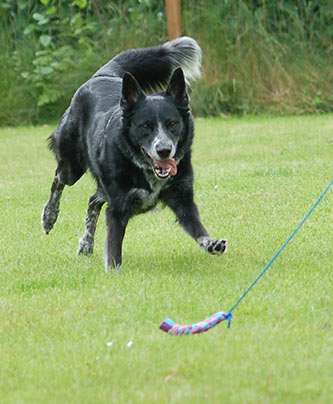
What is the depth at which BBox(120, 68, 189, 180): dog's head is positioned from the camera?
4.94 m

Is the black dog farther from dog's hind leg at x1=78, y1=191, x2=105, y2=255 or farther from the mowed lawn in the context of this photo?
the mowed lawn

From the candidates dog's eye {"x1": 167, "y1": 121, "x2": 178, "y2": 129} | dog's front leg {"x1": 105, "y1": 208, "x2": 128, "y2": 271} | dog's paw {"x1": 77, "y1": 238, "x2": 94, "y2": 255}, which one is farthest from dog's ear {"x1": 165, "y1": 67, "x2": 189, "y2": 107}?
dog's paw {"x1": 77, "y1": 238, "x2": 94, "y2": 255}

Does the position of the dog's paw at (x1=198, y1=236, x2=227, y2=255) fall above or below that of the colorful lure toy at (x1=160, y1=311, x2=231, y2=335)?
below

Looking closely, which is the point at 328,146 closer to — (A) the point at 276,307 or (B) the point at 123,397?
(A) the point at 276,307

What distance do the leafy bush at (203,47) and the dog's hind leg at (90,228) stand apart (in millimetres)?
7172

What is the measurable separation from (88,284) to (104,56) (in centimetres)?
960

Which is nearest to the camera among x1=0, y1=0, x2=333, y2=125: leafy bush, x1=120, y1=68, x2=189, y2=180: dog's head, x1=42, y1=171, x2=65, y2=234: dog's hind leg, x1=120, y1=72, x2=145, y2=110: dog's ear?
x1=120, y1=68, x2=189, y2=180: dog's head

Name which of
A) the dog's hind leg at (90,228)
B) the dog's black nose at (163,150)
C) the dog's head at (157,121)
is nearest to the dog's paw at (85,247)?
the dog's hind leg at (90,228)

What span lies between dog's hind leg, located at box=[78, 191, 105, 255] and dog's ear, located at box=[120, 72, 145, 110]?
100cm

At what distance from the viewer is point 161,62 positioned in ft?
20.2

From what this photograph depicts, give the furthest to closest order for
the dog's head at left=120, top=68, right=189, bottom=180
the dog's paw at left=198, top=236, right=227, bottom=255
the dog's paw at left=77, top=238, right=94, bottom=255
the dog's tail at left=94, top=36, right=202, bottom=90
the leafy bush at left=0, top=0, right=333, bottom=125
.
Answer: the leafy bush at left=0, top=0, right=333, bottom=125, the dog's tail at left=94, top=36, right=202, bottom=90, the dog's paw at left=77, top=238, right=94, bottom=255, the dog's head at left=120, top=68, right=189, bottom=180, the dog's paw at left=198, top=236, right=227, bottom=255

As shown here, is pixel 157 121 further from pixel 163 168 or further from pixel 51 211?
pixel 51 211

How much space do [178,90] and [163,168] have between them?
1.71ft

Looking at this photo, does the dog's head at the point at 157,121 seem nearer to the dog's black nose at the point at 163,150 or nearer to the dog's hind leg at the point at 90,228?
the dog's black nose at the point at 163,150
